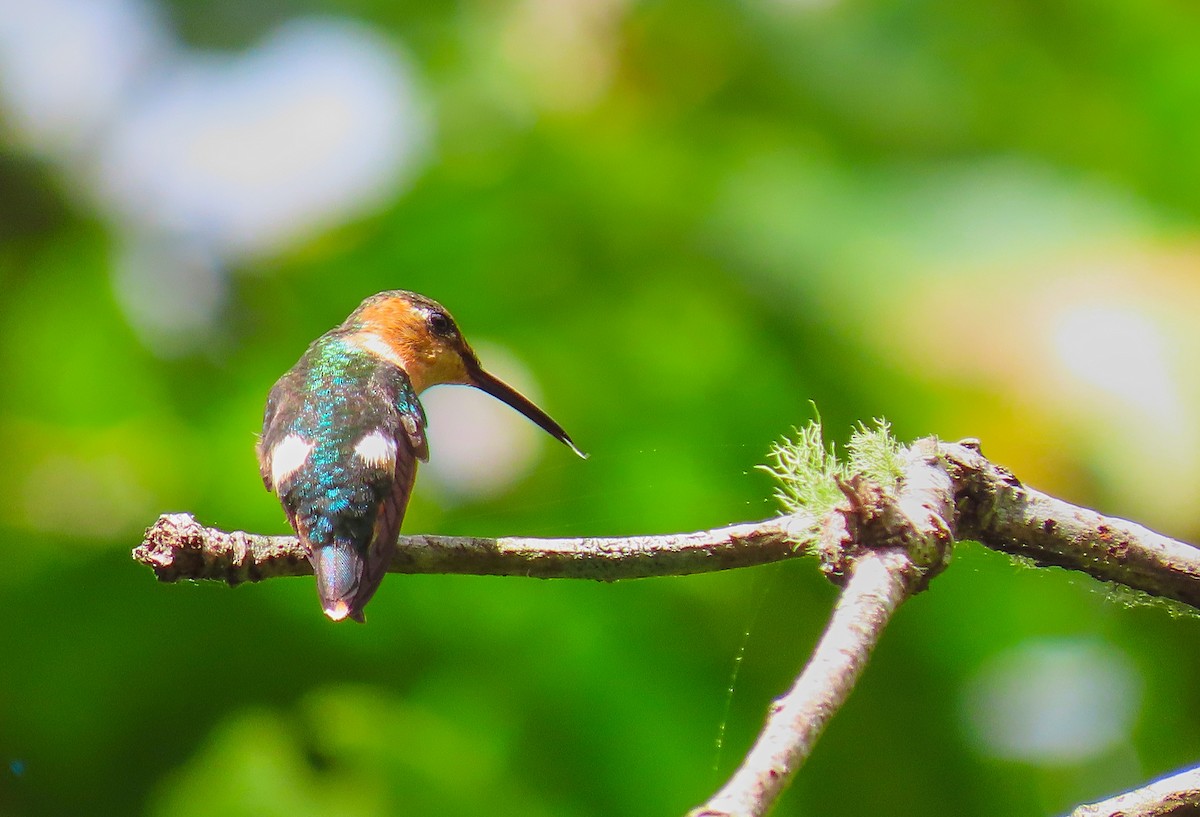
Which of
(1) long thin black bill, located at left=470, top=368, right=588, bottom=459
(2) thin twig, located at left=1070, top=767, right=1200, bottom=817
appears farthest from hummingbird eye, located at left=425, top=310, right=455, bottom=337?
(2) thin twig, located at left=1070, top=767, right=1200, bottom=817

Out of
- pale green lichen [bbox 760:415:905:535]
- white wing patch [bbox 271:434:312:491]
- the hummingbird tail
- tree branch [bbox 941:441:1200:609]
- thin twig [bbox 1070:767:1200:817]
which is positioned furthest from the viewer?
white wing patch [bbox 271:434:312:491]

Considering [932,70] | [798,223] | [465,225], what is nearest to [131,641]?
[465,225]

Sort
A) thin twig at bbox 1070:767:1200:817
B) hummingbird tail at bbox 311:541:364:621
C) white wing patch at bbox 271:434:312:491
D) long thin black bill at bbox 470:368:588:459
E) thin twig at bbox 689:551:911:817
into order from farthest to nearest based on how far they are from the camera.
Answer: long thin black bill at bbox 470:368:588:459 < white wing patch at bbox 271:434:312:491 < hummingbird tail at bbox 311:541:364:621 < thin twig at bbox 1070:767:1200:817 < thin twig at bbox 689:551:911:817

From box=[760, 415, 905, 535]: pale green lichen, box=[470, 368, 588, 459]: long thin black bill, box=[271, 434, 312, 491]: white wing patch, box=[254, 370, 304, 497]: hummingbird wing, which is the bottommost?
box=[760, 415, 905, 535]: pale green lichen

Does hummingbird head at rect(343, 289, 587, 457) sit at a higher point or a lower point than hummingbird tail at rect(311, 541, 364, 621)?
higher

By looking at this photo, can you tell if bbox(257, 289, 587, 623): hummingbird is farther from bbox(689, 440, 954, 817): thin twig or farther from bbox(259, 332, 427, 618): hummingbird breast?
bbox(689, 440, 954, 817): thin twig

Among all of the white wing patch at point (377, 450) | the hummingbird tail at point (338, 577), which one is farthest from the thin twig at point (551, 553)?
the white wing patch at point (377, 450)

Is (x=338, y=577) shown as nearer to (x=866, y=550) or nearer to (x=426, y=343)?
(x=866, y=550)

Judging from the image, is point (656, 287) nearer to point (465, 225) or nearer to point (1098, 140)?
point (465, 225)
